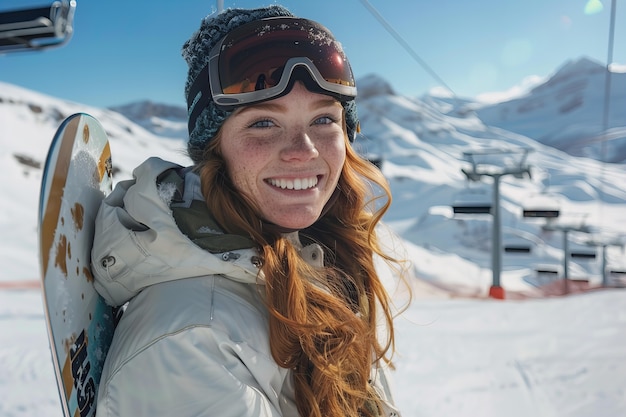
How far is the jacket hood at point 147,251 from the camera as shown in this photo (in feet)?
2.64

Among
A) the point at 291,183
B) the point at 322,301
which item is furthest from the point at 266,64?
the point at 322,301

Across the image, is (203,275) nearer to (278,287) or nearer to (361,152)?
(278,287)

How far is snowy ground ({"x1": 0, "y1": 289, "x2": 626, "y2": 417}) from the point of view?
8.98 ft

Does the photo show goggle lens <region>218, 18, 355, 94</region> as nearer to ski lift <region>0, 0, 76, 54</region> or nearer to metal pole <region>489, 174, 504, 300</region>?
ski lift <region>0, 0, 76, 54</region>

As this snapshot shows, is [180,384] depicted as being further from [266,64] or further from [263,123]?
[266,64]

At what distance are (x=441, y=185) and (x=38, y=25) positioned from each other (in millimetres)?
65078

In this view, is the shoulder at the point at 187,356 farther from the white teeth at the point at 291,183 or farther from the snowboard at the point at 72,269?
the white teeth at the point at 291,183

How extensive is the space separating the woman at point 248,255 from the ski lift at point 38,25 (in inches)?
90.8

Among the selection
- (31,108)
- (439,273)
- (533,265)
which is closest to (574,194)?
(533,265)

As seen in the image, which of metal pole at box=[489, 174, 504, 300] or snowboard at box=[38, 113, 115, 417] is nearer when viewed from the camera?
snowboard at box=[38, 113, 115, 417]

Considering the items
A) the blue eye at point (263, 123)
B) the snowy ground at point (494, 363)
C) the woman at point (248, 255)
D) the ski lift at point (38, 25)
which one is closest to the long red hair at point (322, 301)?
the woman at point (248, 255)

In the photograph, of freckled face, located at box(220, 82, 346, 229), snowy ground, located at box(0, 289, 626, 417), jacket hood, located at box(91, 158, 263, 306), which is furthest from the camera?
snowy ground, located at box(0, 289, 626, 417)

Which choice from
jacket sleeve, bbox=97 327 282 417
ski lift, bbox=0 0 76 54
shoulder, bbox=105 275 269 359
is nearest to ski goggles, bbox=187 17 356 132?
shoulder, bbox=105 275 269 359

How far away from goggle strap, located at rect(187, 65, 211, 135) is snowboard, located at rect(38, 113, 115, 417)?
23cm
